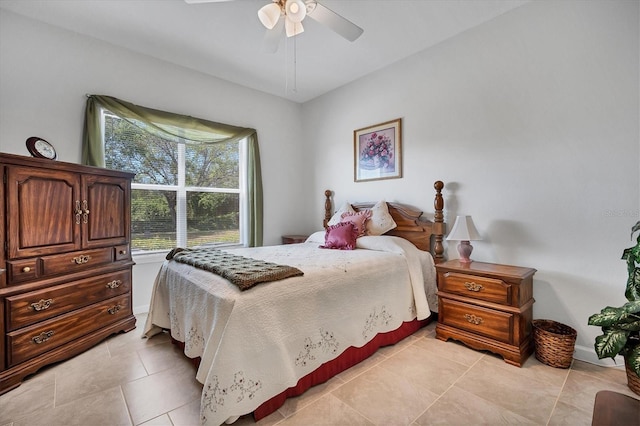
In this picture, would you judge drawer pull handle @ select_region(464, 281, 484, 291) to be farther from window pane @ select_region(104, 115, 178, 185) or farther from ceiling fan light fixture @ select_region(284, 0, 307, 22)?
window pane @ select_region(104, 115, 178, 185)

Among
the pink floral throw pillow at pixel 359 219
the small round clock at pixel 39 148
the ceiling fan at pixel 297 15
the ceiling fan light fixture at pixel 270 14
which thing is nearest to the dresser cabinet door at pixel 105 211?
the small round clock at pixel 39 148

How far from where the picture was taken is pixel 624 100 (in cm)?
199

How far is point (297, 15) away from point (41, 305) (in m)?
2.70

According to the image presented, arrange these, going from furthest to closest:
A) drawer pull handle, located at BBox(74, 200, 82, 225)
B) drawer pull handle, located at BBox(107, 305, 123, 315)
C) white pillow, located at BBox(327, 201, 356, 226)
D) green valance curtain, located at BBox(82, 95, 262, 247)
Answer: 1. white pillow, located at BBox(327, 201, 356, 226)
2. green valance curtain, located at BBox(82, 95, 262, 247)
3. drawer pull handle, located at BBox(107, 305, 123, 315)
4. drawer pull handle, located at BBox(74, 200, 82, 225)

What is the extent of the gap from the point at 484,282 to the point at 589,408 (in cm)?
88

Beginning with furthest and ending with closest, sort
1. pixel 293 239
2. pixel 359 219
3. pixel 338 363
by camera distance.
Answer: pixel 293 239
pixel 359 219
pixel 338 363

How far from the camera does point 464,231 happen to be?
243 centimetres

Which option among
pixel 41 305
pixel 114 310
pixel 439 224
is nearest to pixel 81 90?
pixel 41 305

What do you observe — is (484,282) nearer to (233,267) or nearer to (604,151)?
(604,151)

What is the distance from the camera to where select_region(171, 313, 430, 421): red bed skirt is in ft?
5.18

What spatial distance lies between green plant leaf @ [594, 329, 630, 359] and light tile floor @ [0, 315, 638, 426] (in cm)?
34

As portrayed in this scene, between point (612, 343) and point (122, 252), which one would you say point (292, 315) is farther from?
point (122, 252)

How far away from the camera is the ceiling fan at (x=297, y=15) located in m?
1.83

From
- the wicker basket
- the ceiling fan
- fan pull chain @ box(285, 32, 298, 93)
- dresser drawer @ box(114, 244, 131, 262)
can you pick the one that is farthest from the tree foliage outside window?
the wicker basket
